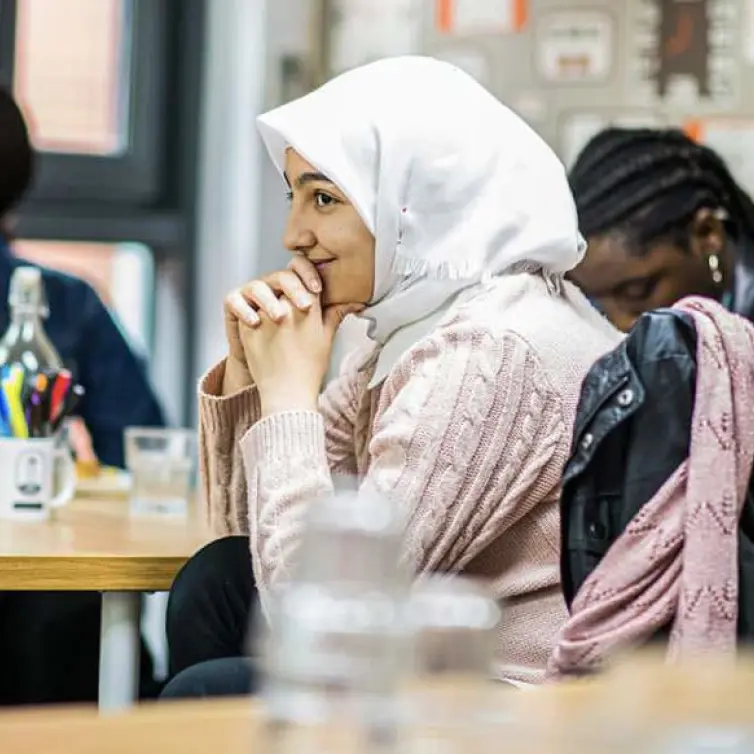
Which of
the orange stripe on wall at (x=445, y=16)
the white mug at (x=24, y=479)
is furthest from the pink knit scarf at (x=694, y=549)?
the orange stripe on wall at (x=445, y=16)

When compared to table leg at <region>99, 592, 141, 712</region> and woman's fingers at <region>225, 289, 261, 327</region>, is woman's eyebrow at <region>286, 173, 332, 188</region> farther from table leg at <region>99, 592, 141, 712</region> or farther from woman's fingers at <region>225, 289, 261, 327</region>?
table leg at <region>99, 592, 141, 712</region>

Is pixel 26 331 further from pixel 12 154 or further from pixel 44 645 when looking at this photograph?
pixel 12 154

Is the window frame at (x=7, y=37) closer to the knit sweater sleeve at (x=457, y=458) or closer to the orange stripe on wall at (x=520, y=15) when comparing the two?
the orange stripe on wall at (x=520, y=15)

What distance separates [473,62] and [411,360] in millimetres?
1554

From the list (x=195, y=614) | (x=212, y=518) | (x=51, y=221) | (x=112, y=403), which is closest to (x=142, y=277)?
(x=51, y=221)

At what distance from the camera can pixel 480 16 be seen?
3066 millimetres

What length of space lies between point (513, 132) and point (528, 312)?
0.23 m

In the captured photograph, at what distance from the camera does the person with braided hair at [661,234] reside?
2.39 metres

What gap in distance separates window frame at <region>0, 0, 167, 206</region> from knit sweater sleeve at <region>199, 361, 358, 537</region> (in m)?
1.68

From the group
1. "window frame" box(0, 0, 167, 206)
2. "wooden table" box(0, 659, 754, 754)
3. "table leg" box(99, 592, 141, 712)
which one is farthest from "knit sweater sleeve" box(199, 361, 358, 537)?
"window frame" box(0, 0, 167, 206)

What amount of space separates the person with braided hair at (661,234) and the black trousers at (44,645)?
844mm

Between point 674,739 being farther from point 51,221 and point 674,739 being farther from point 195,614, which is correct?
point 51,221

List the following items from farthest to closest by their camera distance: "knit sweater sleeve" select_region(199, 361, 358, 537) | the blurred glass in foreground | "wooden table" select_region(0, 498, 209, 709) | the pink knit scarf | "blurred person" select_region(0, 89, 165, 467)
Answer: "blurred person" select_region(0, 89, 165, 467) < "knit sweater sleeve" select_region(199, 361, 358, 537) < "wooden table" select_region(0, 498, 209, 709) < the pink knit scarf < the blurred glass in foreground

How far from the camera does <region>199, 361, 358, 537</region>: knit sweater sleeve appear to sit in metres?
1.90
